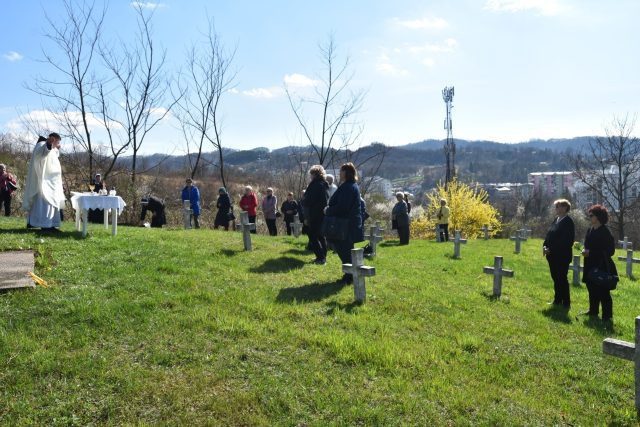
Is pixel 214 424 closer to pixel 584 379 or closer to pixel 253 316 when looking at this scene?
pixel 253 316

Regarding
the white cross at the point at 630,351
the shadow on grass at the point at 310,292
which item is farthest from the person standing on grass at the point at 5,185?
the white cross at the point at 630,351

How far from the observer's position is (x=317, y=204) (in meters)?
9.27

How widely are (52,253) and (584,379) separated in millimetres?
8160

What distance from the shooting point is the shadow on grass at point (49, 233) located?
31.3 ft

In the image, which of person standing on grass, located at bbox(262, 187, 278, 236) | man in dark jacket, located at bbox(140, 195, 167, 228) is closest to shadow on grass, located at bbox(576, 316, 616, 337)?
person standing on grass, located at bbox(262, 187, 278, 236)

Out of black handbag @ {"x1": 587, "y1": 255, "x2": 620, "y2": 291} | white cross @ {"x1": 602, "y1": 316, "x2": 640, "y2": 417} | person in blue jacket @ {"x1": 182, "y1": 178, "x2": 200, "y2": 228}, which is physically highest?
person in blue jacket @ {"x1": 182, "y1": 178, "x2": 200, "y2": 228}

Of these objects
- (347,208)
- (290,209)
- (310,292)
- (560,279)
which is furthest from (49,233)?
(560,279)

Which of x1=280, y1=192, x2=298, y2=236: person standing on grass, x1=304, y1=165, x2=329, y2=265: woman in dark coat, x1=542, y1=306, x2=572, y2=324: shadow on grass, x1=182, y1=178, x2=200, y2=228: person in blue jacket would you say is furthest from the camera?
x1=280, y1=192, x2=298, y2=236: person standing on grass

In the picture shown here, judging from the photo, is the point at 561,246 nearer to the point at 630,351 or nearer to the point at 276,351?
the point at 630,351

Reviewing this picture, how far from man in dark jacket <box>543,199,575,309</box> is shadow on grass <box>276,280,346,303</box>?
368cm

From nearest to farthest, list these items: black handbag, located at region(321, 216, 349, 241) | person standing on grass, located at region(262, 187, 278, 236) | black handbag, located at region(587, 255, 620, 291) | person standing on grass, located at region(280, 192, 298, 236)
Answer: black handbag, located at region(587, 255, 620, 291) → black handbag, located at region(321, 216, 349, 241) → person standing on grass, located at region(262, 187, 278, 236) → person standing on grass, located at region(280, 192, 298, 236)

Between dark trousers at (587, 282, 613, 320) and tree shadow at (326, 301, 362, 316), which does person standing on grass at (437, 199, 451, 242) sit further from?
tree shadow at (326, 301, 362, 316)

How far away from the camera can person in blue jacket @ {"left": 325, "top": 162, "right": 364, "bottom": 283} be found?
7.84m

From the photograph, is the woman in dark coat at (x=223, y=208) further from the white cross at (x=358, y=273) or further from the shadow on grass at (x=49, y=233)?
the white cross at (x=358, y=273)
